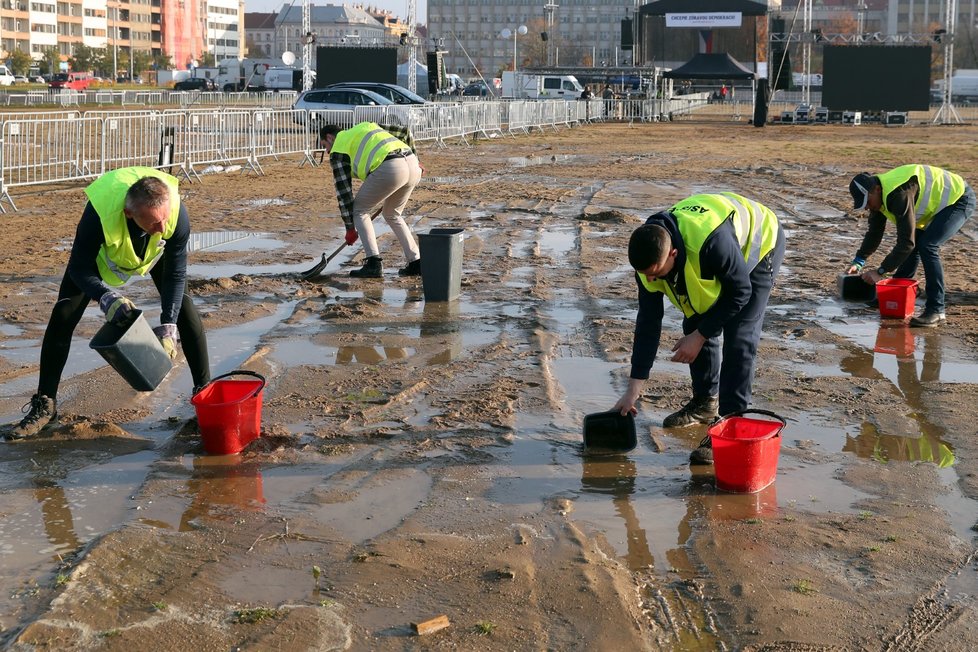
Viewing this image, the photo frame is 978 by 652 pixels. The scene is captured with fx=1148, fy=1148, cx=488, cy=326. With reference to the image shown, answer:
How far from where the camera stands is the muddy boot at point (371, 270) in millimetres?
10719

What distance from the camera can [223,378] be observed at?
19.8 ft

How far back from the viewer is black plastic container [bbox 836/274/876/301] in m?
9.43

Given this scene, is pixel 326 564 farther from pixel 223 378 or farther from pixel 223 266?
pixel 223 266

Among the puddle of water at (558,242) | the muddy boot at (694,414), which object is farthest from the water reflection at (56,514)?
the puddle of water at (558,242)

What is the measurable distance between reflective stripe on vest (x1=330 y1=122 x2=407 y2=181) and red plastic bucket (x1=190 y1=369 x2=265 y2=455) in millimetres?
4551

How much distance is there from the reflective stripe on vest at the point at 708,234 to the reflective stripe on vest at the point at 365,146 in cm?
505

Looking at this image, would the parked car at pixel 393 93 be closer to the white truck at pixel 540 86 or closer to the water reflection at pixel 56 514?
the white truck at pixel 540 86

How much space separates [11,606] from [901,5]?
151798mm

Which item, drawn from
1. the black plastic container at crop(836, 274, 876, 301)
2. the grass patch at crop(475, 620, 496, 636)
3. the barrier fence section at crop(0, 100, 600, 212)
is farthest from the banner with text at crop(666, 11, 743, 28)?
the grass patch at crop(475, 620, 496, 636)

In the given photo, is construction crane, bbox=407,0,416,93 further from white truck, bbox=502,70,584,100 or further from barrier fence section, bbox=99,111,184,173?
barrier fence section, bbox=99,111,184,173

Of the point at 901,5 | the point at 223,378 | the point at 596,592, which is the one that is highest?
the point at 901,5

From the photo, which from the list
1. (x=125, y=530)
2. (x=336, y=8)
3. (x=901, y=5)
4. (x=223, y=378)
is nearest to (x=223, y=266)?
(x=223, y=378)

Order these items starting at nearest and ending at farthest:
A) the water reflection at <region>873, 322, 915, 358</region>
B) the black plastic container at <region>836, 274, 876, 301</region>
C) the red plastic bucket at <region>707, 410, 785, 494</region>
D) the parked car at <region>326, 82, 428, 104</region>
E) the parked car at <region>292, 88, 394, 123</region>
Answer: the red plastic bucket at <region>707, 410, 785, 494</region>
the water reflection at <region>873, 322, 915, 358</region>
the black plastic container at <region>836, 274, 876, 301</region>
the parked car at <region>292, 88, 394, 123</region>
the parked car at <region>326, 82, 428, 104</region>

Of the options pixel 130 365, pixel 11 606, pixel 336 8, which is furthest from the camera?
pixel 336 8
